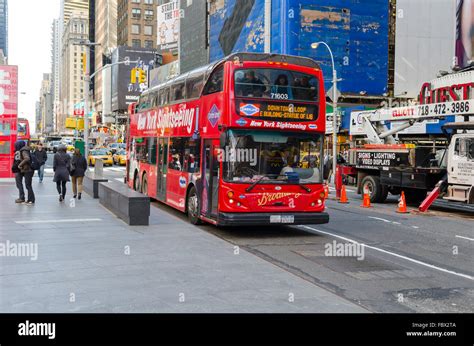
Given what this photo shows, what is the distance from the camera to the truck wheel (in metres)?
21.7

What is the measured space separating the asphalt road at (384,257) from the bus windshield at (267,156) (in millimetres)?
1414

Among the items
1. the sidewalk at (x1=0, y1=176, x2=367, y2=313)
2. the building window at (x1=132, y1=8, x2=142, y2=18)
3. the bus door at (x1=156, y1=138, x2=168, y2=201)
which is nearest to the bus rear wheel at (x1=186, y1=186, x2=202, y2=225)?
the sidewalk at (x1=0, y1=176, x2=367, y2=313)

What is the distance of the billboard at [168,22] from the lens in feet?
346

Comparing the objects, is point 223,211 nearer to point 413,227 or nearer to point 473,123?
point 413,227

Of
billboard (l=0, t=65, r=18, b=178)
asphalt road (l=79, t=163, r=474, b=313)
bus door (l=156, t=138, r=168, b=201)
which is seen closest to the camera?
asphalt road (l=79, t=163, r=474, b=313)

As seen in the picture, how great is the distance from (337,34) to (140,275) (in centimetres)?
4979

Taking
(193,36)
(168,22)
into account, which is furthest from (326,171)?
(168,22)

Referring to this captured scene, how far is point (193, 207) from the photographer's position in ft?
46.4

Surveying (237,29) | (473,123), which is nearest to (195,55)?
(237,29)

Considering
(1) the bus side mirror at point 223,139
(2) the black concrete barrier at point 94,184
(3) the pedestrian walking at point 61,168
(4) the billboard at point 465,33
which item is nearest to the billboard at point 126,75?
(4) the billboard at point 465,33

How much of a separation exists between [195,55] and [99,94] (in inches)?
3164

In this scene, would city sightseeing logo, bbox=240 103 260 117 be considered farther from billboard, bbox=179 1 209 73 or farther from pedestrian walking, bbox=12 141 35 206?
billboard, bbox=179 1 209 73

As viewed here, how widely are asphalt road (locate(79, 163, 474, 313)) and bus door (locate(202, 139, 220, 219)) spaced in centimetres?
63

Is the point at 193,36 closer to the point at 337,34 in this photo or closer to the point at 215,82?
the point at 337,34
